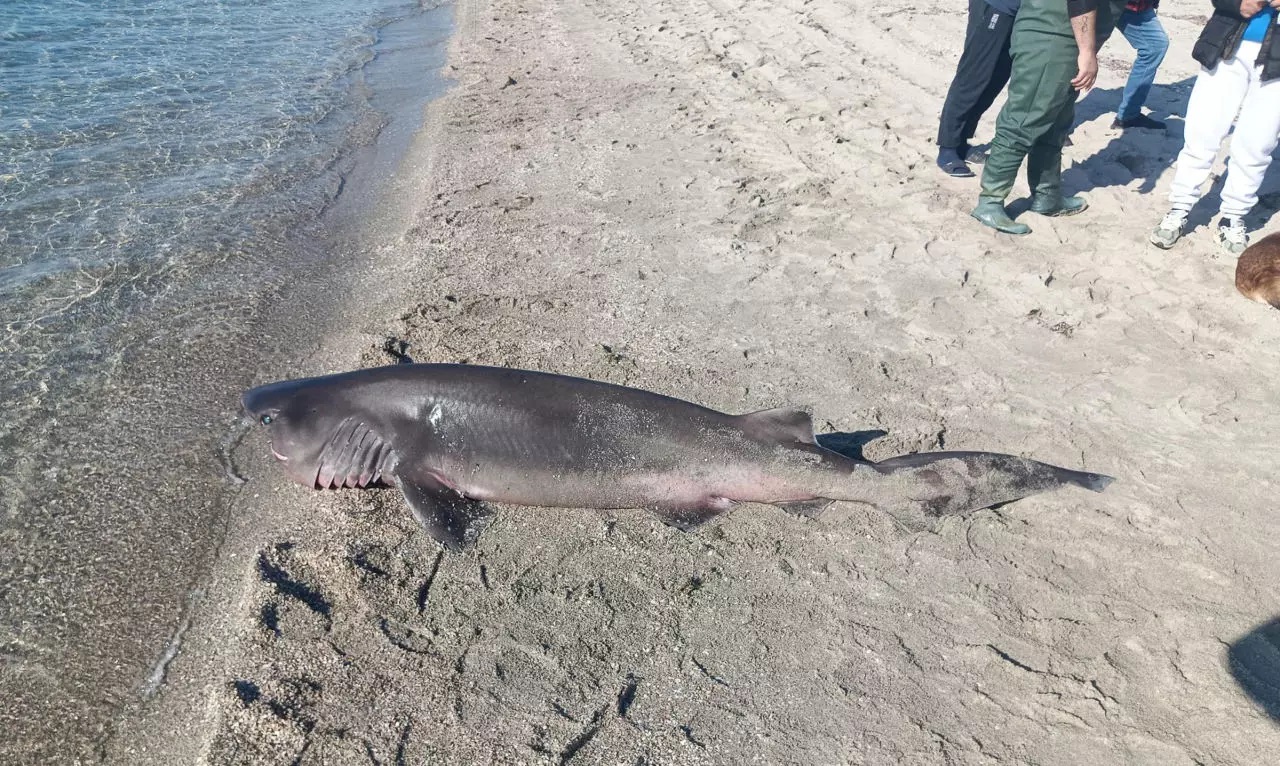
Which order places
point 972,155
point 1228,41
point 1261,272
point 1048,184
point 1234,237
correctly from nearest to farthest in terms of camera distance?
point 1261,272 < point 1228,41 < point 1234,237 < point 1048,184 < point 972,155

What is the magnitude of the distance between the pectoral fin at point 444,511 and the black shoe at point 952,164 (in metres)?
5.75

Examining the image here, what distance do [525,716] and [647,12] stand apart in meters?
14.1

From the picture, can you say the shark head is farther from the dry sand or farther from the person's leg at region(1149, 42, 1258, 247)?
the person's leg at region(1149, 42, 1258, 247)

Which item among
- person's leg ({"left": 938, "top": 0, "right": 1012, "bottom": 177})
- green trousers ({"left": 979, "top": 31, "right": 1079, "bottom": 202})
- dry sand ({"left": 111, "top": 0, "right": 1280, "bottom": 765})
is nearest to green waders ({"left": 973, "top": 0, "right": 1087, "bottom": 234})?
green trousers ({"left": 979, "top": 31, "right": 1079, "bottom": 202})

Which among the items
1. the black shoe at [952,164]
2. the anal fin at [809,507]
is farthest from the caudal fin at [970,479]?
the black shoe at [952,164]

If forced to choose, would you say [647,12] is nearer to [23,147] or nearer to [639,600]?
[23,147]

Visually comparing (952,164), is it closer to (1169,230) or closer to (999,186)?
(999,186)

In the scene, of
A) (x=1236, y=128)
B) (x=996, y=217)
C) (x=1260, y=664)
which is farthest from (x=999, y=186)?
(x=1260, y=664)

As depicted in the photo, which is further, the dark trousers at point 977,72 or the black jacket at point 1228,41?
the dark trousers at point 977,72

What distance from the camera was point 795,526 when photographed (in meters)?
4.20

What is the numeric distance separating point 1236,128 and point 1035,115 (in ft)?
4.43

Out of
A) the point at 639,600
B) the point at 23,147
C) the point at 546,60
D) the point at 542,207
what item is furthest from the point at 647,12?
the point at 639,600

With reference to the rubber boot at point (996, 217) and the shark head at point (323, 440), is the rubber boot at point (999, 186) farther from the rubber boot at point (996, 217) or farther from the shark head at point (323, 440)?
the shark head at point (323, 440)

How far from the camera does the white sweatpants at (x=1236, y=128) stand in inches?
234
